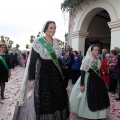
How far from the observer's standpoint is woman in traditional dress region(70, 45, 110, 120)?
4.09 meters

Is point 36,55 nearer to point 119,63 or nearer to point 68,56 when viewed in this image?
point 119,63

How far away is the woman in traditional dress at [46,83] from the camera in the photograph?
2904 mm

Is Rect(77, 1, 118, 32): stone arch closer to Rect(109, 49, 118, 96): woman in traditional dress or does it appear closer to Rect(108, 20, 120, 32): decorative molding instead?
Rect(108, 20, 120, 32): decorative molding

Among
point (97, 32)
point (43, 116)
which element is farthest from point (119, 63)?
point (97, 32)

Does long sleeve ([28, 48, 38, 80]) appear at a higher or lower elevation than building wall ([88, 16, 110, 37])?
lower

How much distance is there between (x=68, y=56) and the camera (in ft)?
26.0

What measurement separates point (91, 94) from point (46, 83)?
4.87 ft

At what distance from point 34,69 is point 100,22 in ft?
36.0

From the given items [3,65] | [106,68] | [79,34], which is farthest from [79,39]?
[3,65]

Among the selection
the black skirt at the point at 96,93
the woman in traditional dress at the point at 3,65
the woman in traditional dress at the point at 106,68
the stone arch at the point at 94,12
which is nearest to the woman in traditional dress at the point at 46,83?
the black skirt at the point at 96,93

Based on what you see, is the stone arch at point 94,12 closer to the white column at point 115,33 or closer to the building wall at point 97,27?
the white column at point 115,33

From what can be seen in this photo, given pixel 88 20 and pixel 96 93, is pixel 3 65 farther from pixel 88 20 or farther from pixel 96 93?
pixel 88 20

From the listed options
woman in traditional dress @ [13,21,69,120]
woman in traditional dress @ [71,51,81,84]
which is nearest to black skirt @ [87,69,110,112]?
woman in traditional dress @ [13,21,69,120]

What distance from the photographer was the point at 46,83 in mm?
2941
